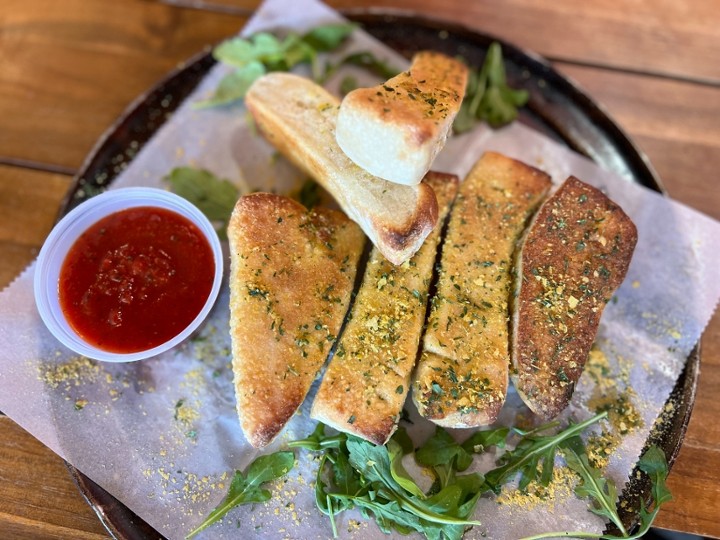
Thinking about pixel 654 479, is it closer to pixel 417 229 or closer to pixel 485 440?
pixel 485 440

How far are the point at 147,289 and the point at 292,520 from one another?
1.18 m

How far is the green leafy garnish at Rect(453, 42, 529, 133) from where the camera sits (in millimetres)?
3105

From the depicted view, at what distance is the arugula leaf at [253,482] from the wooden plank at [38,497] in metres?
0.59

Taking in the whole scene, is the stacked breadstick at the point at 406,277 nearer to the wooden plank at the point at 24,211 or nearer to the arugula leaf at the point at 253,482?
the arugula leaf at the point at 253,482

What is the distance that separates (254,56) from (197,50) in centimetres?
60

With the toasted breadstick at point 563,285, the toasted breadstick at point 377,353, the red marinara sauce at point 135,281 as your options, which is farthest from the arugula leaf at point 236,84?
the toasted breadstick at point 563,285

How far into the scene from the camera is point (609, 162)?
3.07 m

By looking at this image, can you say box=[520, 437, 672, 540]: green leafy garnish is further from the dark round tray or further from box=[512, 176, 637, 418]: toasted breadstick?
the dark round tray

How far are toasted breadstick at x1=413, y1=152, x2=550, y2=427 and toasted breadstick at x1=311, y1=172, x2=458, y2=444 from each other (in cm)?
9

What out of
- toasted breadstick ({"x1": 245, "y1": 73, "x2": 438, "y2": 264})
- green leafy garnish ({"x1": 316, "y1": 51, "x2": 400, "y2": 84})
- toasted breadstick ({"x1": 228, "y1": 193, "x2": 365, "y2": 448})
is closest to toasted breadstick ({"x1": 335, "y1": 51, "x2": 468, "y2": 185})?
toasted breadstick ({"x1": 245, "y1": 73, "x2": 438, "y2": 264})

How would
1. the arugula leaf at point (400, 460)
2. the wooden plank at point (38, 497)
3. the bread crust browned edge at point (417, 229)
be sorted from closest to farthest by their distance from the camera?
1. the arugula leaf at point (400, 460)
2. the bread crust browned edge at point (417, 229)
3. the wooden plank at point (38, 497)

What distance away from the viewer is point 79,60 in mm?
3469

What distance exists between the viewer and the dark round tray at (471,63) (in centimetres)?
302

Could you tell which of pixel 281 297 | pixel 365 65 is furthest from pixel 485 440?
pixel 365 65
